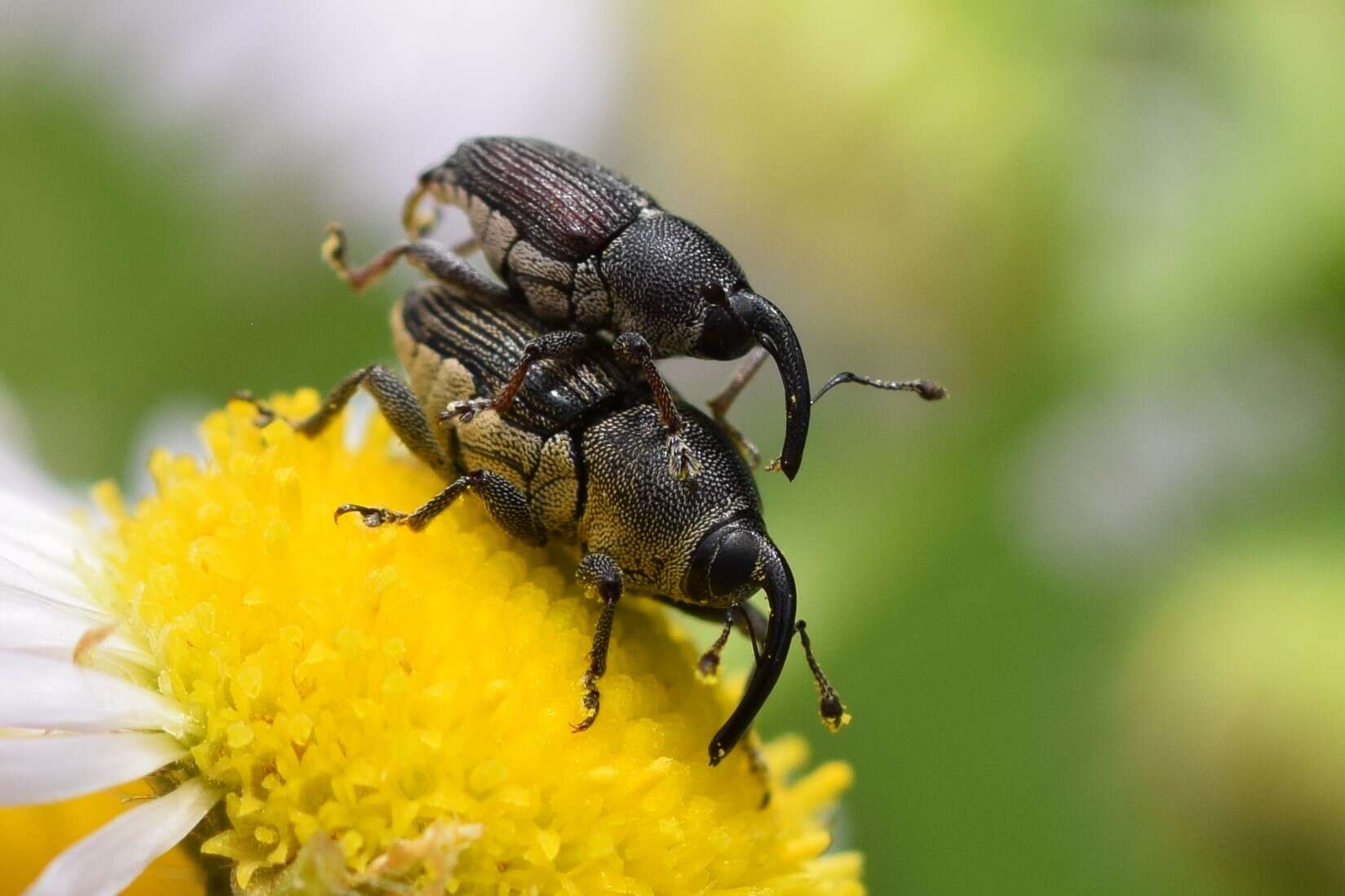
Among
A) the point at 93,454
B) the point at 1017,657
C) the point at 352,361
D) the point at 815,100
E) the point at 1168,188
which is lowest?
the point at 93,454

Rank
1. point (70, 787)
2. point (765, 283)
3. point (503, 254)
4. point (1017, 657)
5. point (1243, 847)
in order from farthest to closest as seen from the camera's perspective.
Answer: point (765, 283), point (1017, 657), point (1243, 847), point (503, 254), point (70, 787)

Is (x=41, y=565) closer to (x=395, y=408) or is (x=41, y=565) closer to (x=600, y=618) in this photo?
(x=395, y=408)

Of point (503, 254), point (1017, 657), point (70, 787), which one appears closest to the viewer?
point (70, 787)

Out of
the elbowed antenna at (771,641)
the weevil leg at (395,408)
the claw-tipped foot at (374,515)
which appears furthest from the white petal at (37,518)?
the elbowed antenna at (771,641)

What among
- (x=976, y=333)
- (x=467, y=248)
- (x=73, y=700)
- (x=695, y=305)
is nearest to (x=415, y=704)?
(x=73, y=700)

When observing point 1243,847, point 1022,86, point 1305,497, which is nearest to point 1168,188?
point 1022,86

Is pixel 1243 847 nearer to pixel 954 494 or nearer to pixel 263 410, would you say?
pixel 954 494
